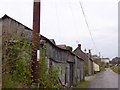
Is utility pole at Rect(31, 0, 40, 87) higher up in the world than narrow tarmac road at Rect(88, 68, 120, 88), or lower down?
higher up

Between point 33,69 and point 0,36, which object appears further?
point 33,69

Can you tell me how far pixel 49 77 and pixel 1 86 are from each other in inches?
123

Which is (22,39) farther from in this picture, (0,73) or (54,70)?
(54,70)

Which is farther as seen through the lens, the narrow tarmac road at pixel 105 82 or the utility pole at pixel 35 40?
the narrow tarmac road at pixel 105 82

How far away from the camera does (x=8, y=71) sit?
10.3 m

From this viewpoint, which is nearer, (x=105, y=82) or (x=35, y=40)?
(x=35, y=40)

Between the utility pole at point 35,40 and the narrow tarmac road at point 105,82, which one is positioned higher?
the utility pole at point 35,40

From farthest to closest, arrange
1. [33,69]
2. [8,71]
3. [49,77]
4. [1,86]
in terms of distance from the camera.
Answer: [49,77] < [33,69] < [8,71] < [1,86]

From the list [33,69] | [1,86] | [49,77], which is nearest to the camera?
[1,86]

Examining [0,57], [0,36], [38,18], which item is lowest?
[0,57]

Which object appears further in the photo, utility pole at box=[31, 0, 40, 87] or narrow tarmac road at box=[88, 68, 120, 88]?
narrow tarmac road at box=[88, 68, 120, 88]

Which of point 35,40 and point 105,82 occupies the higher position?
point 35,40

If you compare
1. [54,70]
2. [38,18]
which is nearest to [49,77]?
[54,70]

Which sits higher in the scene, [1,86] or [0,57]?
[0,57]
